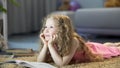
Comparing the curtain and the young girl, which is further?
the curtain

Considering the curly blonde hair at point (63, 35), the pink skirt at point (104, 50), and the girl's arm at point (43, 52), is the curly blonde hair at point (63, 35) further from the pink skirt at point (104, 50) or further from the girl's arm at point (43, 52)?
the pink skirt at point (104, 50)

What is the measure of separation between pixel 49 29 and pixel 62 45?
0.10 meters

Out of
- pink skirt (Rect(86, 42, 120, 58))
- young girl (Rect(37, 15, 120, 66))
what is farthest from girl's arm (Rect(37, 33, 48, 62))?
pink skirt (Rect(86, 42, 120, 58))

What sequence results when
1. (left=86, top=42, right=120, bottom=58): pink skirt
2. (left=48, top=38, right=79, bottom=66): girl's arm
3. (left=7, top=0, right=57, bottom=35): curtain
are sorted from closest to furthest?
1. (left=48, top=38, right=79, bottom=66): girl's arm
2. (left=86, top=42, right=120, bottom=58): pink skirt
3. (left=7, top=0, right=57, bottom=35): curtain

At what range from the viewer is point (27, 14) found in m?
3.53

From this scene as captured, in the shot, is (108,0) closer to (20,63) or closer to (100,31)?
(100,31)

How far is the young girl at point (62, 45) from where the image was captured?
1.24 metres

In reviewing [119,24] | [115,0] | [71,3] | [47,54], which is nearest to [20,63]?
[47,54]

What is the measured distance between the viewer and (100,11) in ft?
8.64

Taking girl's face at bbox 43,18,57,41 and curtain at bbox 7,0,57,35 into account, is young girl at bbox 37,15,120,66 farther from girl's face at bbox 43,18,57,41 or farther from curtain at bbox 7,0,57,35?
curtain at bbox 7,0,57,35

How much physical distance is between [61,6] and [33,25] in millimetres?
458

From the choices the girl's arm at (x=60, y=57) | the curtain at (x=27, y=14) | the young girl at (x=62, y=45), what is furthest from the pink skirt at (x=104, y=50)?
the curtain at (x=27, y=14)

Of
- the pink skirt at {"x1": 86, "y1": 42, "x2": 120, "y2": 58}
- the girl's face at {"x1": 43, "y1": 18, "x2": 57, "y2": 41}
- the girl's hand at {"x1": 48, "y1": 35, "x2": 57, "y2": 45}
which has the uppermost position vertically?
the girl's face at {"x1": 43, "y1": 18, "x2": 57, "y2": 41}

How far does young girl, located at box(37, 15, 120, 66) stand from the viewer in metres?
1.24
